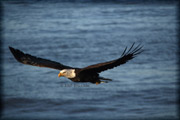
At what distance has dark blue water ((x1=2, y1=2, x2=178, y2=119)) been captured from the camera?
680 cm

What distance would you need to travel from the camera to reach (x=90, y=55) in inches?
354

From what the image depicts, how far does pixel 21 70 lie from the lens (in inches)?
323

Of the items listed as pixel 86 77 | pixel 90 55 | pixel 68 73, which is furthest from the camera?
pixel 90 55

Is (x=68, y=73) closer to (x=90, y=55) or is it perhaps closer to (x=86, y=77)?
(x=86, y=77)

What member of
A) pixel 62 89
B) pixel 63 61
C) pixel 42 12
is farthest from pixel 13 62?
pixel 42 12

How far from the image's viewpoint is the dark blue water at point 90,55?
6805 mm

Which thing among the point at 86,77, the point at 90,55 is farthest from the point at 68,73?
the point at 90,55

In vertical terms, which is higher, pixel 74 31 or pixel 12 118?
pixel 74 31

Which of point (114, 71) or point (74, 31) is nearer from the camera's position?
point (114, 71)

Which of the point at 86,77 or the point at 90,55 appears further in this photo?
the point at 90,55

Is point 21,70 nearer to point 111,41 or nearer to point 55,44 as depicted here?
point 55,44

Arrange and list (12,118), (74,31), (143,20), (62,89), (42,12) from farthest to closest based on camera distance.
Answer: (42,12)
(143,20)
(74,31)
(62,89)
(12,118)

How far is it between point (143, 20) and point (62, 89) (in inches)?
219

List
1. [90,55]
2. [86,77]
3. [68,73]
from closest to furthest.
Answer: [86,77]
[68,73]
[90,55]
